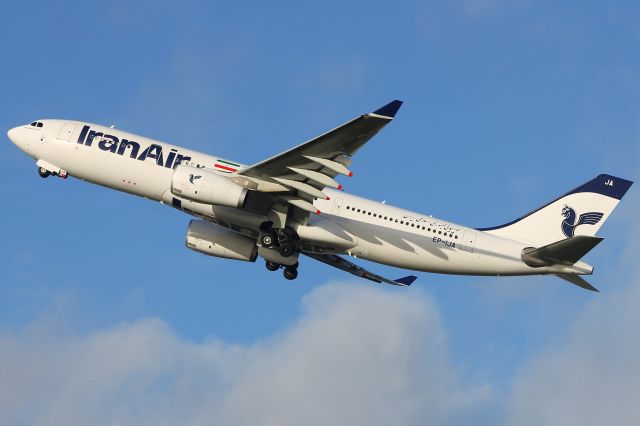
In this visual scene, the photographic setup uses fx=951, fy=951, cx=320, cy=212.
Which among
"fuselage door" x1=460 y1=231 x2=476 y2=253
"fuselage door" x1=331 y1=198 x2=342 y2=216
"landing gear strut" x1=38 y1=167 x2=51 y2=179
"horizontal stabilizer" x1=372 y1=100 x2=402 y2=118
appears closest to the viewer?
"horizontal stabilizer" x1=372 y1=100 x2=402 y2=118

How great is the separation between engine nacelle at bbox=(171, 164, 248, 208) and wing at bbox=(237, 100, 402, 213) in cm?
98

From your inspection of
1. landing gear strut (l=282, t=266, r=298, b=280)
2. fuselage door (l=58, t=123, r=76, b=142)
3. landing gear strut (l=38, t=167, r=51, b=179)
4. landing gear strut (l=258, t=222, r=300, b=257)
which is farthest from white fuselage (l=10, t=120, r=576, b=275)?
landing gear strut (l=282, t=266, r=298, b=280)

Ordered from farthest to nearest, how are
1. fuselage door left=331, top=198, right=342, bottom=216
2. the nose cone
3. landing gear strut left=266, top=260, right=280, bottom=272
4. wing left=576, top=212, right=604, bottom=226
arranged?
the nose cone < landing gear strut left=266, top=260, right=280, bottom=272 < wing left=576, top=212, right=604, bottom=226 < fuselage door left=331, top=198, right=342, bottom=216

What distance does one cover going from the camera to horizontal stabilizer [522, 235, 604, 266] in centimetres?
4134

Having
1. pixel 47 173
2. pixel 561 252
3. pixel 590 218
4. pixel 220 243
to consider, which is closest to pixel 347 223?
pixel 220 243

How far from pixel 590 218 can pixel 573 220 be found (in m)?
0.81

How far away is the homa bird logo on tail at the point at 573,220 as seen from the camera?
4656 cm

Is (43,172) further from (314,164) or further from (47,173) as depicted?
(314,164)

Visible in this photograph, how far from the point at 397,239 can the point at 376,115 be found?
910 centimetres

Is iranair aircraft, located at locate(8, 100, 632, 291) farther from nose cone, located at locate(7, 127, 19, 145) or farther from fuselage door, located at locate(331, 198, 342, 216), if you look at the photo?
nose cone, located at locate(7, 127, 19, 145)

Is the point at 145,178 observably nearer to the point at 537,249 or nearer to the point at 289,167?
the point at 289,167

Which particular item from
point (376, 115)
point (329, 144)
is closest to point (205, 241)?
point (329, 144)

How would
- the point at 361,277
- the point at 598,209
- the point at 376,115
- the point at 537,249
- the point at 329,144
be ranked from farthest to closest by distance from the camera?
the point at 361,277
the point at 598,209
the point at 537,249
the point at 329,144
the point at 376,115

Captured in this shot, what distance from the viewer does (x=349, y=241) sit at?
4412 centimetres
